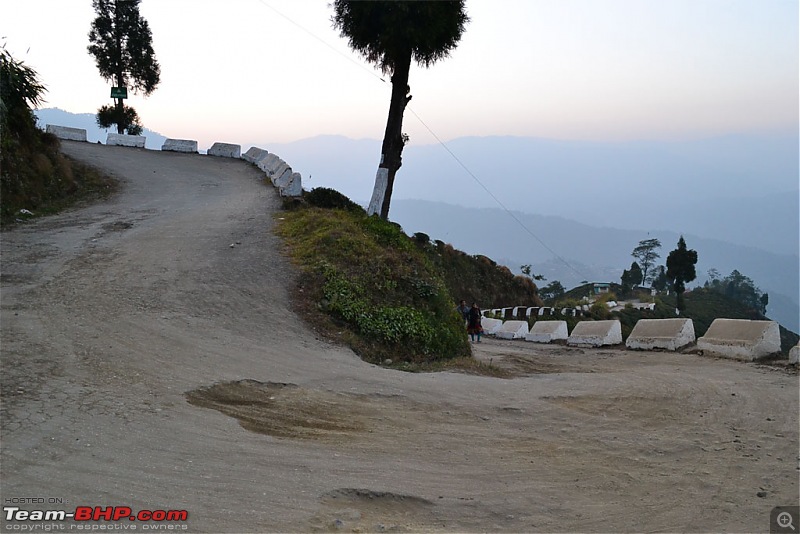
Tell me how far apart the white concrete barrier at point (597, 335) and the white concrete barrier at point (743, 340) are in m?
3.43

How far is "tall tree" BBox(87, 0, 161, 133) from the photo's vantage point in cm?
3353

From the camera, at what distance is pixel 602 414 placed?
817cm

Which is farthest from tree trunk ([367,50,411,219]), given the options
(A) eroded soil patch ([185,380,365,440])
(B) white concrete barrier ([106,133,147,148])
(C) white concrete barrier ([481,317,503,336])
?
(B) white concrete barrier ([106,133,147,148])

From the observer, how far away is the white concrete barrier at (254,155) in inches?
1082

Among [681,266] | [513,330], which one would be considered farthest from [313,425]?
[681,266]

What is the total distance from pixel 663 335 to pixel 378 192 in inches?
325

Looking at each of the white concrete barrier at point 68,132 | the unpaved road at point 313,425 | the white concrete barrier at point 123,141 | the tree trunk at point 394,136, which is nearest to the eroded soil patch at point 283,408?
the unpaved road at point 313,425

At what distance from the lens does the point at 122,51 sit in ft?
112

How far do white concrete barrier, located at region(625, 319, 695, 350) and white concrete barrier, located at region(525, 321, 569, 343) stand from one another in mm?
3485

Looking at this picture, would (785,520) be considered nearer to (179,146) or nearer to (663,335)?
(663,335)

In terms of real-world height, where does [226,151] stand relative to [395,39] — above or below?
below

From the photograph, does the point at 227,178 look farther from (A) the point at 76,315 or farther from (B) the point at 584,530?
(B) the point at 584,530

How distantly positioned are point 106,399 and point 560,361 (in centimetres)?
965

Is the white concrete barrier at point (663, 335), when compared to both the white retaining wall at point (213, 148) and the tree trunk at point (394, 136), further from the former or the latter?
the white retaining wall at point (213, 148)
